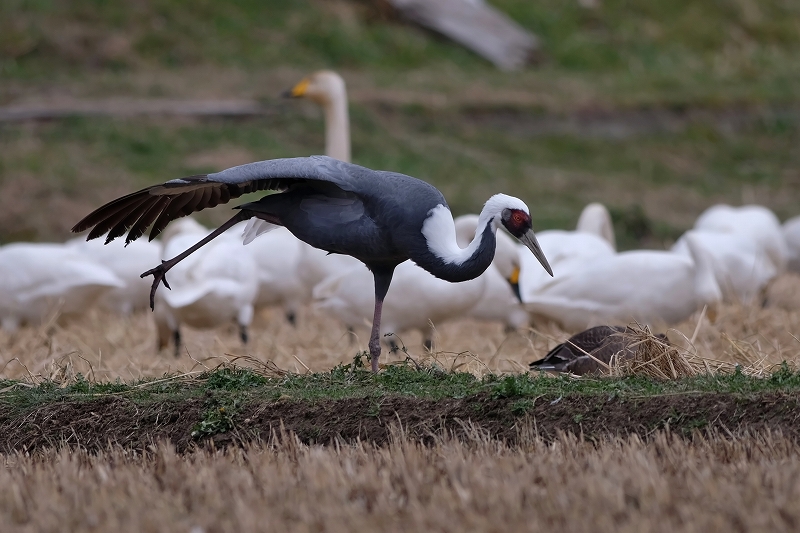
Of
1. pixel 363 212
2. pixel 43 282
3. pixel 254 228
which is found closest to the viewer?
pixel 363 212

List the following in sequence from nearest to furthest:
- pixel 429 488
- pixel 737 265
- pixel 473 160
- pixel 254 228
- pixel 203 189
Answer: pixel 429 488 < pixel 203 189 < pixel 254 228 < pixel 737 265 < pixel 473 160

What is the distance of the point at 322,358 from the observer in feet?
26.3

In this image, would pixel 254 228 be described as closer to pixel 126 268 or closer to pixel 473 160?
pixel 126 268

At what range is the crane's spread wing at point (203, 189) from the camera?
5.89m

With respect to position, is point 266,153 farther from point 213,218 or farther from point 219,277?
point 219,277

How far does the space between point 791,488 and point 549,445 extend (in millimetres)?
1164

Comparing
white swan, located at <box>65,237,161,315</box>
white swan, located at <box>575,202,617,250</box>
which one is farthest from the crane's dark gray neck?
white swan, located at <box>575,202,617,250</box>

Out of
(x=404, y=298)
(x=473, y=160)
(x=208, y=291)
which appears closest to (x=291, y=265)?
(x=208, y=291)

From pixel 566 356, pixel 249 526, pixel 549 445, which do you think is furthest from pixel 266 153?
pixel 249 526

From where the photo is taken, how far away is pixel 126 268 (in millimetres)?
10641

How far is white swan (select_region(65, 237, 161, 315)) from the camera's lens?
10625mm

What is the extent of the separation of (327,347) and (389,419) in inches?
137

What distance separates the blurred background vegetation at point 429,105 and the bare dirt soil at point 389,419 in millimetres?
7902

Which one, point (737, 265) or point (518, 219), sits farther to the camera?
point (737, 265)
